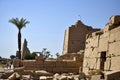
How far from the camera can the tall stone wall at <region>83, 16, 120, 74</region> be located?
48.2 ft

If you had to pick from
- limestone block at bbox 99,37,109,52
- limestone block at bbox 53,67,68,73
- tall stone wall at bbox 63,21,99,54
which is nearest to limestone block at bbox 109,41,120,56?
limestone block at bbox 99,37,109,52

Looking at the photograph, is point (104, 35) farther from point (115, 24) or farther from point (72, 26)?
point (72, 26)

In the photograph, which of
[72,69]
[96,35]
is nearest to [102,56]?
[96,35]

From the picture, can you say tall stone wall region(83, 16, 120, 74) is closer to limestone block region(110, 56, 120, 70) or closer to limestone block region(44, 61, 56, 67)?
limestone block region(110, 56, 120, 70)

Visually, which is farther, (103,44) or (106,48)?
(103,44)

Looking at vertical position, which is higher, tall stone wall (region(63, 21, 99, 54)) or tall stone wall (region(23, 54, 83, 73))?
tall stone wall (region(63, 21, 99, 54))

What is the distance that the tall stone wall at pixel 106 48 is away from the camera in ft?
48.2

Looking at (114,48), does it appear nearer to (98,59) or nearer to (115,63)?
(115,63)

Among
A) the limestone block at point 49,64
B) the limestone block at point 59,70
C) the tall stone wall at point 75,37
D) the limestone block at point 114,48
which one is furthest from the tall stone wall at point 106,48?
the tall stone wall at point 75,37

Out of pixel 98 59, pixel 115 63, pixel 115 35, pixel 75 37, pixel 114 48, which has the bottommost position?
pixel 115 63

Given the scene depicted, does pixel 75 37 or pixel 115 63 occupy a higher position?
pixel 75 37

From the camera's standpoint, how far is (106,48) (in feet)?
52.8

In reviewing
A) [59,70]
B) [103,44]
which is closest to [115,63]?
[103,44]

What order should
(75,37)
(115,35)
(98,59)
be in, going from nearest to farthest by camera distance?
(115,35), (98,59), (75,37)
